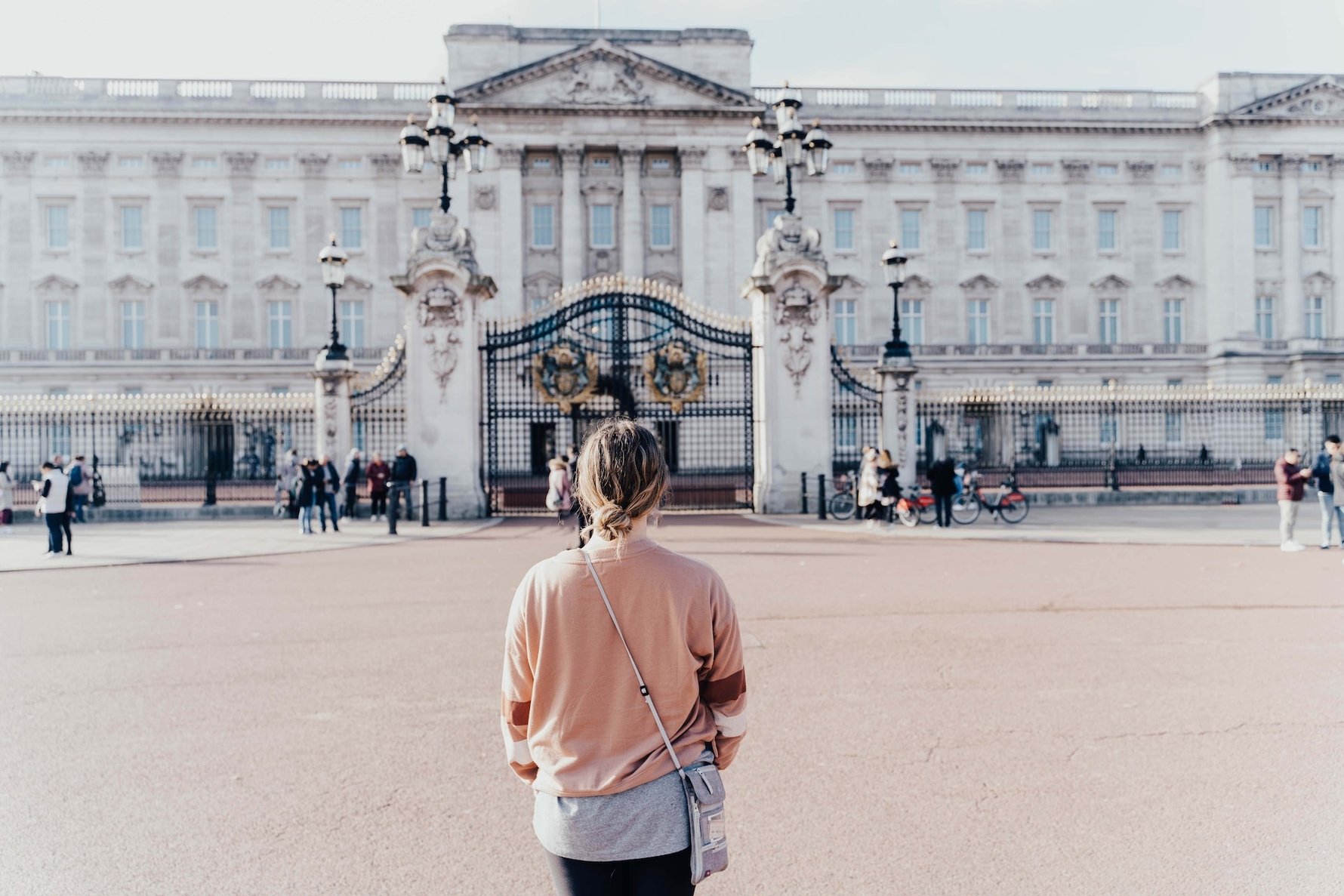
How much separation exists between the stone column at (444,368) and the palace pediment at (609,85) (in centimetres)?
3268

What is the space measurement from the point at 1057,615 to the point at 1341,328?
191ft

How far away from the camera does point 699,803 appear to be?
2.49 meters

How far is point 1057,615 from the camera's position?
957 centimetres

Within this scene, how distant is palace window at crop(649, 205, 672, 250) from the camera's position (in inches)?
2105

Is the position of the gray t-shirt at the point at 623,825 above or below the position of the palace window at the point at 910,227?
below

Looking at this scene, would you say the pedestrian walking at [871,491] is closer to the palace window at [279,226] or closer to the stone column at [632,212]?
the stone column at [632,212]

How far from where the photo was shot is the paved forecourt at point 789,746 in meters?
4.22

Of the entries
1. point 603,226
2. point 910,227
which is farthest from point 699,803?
point 910,227

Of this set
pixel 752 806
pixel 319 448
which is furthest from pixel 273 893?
pixel 319 448

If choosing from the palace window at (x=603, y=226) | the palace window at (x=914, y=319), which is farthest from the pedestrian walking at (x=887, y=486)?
the palace window at (x=914, y=319)

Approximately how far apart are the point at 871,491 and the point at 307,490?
9.86 metres

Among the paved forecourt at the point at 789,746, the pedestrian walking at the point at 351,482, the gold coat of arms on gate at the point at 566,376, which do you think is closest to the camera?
the paved forecourt at the point at 789,746

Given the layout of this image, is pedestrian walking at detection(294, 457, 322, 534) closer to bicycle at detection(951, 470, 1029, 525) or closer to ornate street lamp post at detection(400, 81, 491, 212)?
ornate street lamp post at detection(400, 81, 491, 212)

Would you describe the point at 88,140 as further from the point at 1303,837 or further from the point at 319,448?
the point at 1303,837
